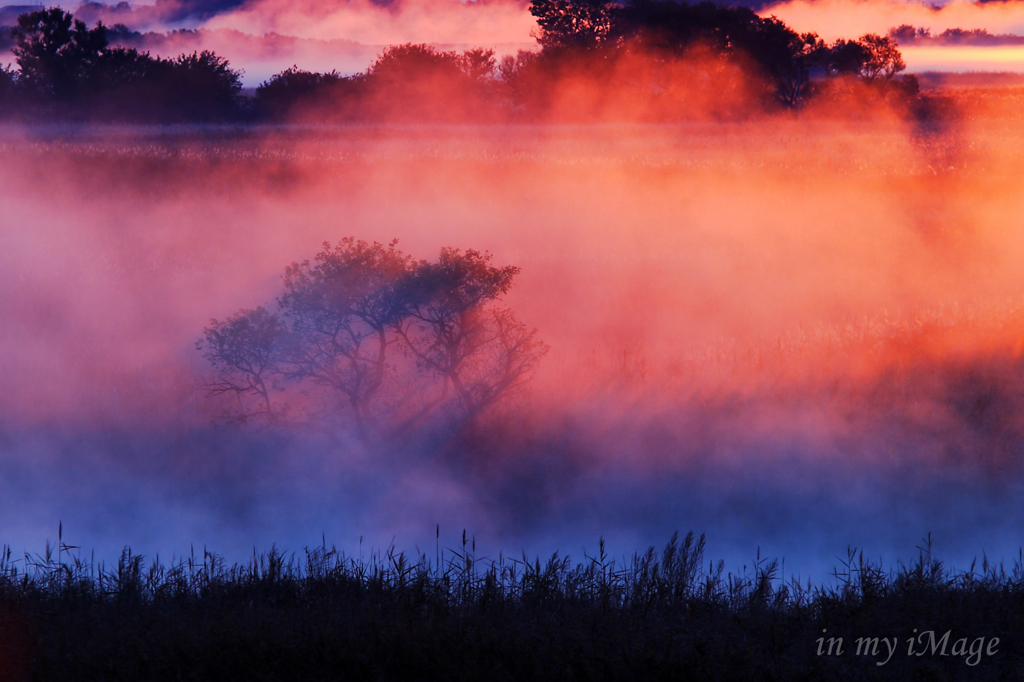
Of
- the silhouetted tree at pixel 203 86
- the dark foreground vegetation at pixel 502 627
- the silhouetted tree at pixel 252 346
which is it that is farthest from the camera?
the silhouetted tree at pixel 203 86

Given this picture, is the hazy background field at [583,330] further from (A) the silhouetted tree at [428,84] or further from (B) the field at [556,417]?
(A) the silhouetted tree at [428,84]

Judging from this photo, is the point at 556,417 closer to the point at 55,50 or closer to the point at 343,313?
the point at 343,313

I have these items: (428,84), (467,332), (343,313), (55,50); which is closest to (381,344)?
(343,313)

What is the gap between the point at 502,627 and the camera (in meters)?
5.98

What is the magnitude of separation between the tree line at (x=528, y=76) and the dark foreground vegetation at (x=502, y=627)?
1900 centimetres

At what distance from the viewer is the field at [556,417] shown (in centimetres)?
604

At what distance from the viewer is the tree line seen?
969 inches

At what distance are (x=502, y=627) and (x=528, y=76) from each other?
22956 millimetres

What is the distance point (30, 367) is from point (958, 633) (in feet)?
51.3

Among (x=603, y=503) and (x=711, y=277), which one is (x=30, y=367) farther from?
(x=711, y=277)

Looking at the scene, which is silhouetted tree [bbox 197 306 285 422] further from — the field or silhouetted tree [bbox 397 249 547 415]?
silhouetted tree [bbox 397 249 547 415]

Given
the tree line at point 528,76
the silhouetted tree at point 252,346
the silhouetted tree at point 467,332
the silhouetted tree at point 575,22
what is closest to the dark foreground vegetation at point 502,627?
the silhouetted tree at point 252,346

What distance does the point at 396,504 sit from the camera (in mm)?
12266

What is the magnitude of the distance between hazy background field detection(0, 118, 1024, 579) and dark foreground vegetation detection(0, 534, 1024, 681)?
3.93 m
